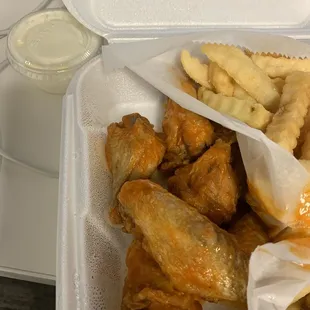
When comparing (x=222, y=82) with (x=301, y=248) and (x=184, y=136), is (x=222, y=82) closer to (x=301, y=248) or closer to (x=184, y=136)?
(x=184, y=136)

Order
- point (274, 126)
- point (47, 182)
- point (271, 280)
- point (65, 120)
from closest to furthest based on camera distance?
point (271, 280), point (274, 126), point (65, 120), point (47, 182)

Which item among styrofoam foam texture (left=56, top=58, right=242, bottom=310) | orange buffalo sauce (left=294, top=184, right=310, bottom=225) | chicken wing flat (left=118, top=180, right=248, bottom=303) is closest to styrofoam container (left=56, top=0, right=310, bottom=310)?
styrofoam foam texture (left=56, top=58, right=242, bottom=310)

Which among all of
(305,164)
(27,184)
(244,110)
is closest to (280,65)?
(244,110)

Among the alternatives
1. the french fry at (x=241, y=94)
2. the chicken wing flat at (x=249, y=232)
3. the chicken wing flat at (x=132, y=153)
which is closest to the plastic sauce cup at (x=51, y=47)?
the chicken wing flat at (x=132, y=153)

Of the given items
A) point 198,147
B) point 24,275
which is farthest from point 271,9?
point 24,275

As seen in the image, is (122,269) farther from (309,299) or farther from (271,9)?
(271,9)

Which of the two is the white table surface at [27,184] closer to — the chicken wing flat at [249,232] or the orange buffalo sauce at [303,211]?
the chicken wing flat at [249,232]

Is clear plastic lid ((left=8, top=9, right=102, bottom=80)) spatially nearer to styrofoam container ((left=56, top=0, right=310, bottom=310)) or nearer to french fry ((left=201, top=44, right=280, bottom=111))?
styrofoam container ((left=56, top=0, right=310, bottom=310))
